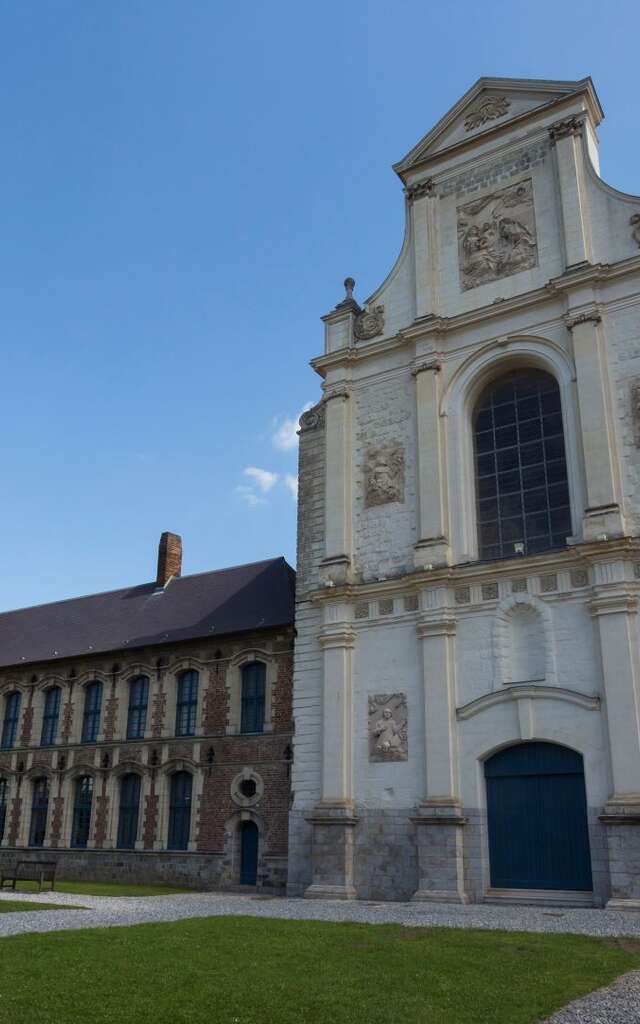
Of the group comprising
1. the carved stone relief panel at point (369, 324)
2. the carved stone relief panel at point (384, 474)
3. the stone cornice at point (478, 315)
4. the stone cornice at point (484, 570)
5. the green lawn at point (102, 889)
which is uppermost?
the carved stone relief panel at point (369, 324)

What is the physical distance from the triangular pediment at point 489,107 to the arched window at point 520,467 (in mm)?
6775

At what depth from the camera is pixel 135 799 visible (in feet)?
82.5

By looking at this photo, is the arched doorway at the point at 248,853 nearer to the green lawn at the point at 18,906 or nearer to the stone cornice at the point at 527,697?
the stone cornice at the point at 527,697

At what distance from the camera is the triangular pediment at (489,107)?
71.1 ft

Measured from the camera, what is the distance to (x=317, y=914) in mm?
14500

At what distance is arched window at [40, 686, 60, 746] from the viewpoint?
27656 mm

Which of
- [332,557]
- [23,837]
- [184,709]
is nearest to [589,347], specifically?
[332,557]

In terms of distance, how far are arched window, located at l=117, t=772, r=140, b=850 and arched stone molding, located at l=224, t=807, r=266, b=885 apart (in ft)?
10.9

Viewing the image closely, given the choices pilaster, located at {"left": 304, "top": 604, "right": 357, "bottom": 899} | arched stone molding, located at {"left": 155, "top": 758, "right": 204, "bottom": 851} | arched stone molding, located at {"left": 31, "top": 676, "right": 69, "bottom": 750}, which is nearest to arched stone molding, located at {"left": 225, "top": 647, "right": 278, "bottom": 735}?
arched stone molding, located at {"left": 155, "top": 758, "right": 204, "bottom": 851}

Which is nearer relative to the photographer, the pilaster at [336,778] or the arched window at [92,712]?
the pilaster at [336,778]

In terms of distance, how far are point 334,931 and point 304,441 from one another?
1369cm

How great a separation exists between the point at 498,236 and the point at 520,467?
595cm

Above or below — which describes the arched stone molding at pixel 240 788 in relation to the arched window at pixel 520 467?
below

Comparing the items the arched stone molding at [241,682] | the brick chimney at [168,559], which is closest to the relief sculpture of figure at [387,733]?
the arched stone molding at [241,682]
